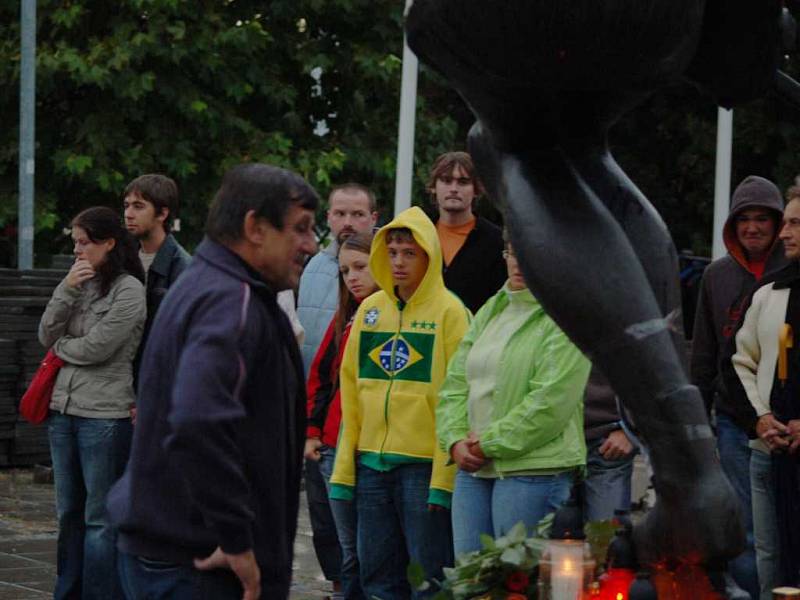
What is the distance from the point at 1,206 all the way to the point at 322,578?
14758mm

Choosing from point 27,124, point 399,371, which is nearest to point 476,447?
point 399,371

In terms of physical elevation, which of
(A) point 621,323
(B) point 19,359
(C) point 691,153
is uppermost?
(C) point 691,153

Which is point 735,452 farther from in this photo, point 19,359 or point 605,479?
point 19,359

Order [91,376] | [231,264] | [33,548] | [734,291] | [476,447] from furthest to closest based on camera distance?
1. [33,548]
2. [91,376]
3. [734,291]
4. [476,447]
5. [231,264]

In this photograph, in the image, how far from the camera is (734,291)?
7.71 metres

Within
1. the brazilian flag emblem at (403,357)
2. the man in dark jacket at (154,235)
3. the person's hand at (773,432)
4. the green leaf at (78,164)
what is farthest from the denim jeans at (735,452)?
the green leaf at (78,164)

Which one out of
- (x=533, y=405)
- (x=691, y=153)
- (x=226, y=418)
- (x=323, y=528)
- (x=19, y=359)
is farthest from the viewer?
(x=691, y=153)

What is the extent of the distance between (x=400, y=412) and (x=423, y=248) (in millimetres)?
631

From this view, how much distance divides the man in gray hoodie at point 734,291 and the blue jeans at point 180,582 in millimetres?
3709

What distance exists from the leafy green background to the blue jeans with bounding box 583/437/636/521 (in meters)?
15.0

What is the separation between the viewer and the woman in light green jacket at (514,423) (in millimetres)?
6289

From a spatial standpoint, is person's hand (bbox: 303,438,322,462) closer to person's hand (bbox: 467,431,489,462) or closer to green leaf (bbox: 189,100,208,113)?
person's hand (bbox: 467,431,489,462)

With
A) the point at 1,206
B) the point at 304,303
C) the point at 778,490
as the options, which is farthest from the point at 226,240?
the point at 1,206

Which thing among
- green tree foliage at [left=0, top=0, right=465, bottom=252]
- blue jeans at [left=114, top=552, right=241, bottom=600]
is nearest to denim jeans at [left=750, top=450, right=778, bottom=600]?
blue jeans at [left=114, top=552, right=241, bottom=600]
